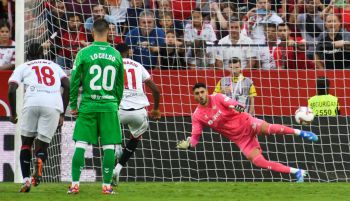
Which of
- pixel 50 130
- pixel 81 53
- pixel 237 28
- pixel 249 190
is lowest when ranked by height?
pixel 249 190

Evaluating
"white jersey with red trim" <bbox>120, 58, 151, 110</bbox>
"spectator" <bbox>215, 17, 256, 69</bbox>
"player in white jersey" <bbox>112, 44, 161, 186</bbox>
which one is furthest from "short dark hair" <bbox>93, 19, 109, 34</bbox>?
"spectator" <bbox>215, 17, 256, 69</bbox>

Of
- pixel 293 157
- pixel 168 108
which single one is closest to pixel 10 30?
pixel 168 108

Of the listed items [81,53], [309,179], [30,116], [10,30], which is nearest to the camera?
[81,53]

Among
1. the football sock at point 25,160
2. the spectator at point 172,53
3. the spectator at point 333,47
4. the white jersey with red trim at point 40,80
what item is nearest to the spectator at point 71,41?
the spectator at point 172,53

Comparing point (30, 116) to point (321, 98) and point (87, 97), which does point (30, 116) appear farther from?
point (321, 98)

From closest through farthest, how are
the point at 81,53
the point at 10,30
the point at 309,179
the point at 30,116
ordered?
the point at 81,53, the point at 30,116, the point at 309,179, the point at 10,30

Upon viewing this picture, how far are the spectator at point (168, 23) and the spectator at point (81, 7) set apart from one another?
131 centimetres

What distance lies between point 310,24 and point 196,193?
6.70 metres

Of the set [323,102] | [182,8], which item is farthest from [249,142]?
[182,8]

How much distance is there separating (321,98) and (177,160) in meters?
2.75

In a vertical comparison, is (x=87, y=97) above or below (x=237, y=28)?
below

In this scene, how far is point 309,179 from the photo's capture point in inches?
665

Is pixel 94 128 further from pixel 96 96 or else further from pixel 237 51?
pixel 237 51

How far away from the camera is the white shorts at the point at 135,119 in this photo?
14555 mm
